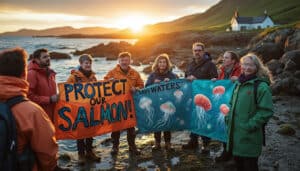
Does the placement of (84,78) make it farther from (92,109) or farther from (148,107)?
(148,107)

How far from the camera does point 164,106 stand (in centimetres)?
847

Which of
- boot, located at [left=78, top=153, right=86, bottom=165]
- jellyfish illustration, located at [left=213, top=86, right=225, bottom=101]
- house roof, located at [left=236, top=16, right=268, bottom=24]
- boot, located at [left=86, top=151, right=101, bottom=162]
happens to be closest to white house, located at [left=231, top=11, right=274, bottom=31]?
house roof, located at [left=236, top=16, right=268, bottom=24]

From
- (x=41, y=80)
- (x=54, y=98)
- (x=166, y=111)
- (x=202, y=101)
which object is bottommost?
(x=166, y=111)

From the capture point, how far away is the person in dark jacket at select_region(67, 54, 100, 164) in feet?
24.6

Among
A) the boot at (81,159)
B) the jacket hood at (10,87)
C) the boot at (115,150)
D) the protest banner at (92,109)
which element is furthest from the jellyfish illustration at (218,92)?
the jacket hood at (10,87)

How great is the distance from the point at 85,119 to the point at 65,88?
1.02 m

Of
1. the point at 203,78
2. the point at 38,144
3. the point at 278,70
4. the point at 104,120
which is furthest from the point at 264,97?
→ the point at 278,70

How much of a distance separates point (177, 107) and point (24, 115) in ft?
18.8

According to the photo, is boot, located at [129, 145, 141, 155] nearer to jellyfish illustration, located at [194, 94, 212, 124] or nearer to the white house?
jellyfish illustration, located at [194, 94, 212, 124]

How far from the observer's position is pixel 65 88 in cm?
743

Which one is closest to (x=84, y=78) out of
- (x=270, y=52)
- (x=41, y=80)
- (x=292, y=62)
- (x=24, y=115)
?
(x=41, y=80)

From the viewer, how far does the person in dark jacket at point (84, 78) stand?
295 inches

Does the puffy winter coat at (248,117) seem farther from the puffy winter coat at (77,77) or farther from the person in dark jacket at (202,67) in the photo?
the puffy winter coat at (77,77)

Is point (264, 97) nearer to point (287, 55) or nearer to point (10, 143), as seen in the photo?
point (10, 143)
